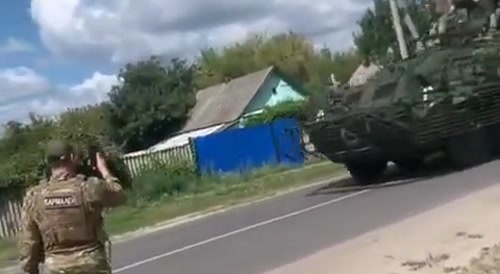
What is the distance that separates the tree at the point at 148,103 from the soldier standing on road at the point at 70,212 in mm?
48021

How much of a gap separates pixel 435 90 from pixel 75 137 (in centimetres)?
1325

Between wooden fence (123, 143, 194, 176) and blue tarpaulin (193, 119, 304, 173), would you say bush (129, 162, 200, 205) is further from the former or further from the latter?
blue tarpaulin (193, 119, 304, 173)

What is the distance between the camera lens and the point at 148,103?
56.4m

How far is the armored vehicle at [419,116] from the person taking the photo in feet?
57.9

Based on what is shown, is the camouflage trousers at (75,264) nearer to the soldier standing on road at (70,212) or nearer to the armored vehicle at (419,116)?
the soldier standing on road at (70,212)

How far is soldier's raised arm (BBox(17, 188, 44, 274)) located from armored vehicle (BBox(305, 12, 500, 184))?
1237cm

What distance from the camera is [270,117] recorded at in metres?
43.7

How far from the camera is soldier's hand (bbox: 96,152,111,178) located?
216 inches

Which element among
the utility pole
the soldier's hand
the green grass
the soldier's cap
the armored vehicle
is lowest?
the green grass

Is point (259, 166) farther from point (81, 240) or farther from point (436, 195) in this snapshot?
point (81, 240)

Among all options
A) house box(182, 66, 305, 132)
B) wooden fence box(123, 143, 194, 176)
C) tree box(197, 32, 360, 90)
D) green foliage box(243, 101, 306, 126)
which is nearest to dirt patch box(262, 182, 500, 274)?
wooden fence box(123, 143, 194, 176)

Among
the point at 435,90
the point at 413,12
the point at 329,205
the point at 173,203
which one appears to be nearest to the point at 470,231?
the point at 329,205

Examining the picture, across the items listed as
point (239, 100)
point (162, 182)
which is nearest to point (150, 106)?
point (239, 100)

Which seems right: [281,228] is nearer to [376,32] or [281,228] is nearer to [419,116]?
[419,116]
